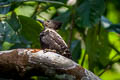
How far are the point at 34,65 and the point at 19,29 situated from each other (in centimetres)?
115

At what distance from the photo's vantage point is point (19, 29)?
4309 millimetres

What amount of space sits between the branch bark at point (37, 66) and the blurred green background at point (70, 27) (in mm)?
926

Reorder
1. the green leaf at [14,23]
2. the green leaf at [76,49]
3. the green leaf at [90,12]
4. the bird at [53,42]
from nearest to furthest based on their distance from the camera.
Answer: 1. the bird at [53,42]
2. the green leaf at [14,23]
3. the green leaf at [90,12]
4. the green leaf at [76,49]

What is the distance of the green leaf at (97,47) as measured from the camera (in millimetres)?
4977

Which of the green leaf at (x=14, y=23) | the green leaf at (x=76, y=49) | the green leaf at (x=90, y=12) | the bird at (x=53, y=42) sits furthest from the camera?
the green leaf at (x=76, y=49)

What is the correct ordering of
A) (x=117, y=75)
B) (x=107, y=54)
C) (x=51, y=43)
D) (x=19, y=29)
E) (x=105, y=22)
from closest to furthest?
(x=51, y=43) < (x=19, y=29) < (x=107, y=54) < (x=105, y=22) < (x=117, y=75)

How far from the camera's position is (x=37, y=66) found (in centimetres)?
321

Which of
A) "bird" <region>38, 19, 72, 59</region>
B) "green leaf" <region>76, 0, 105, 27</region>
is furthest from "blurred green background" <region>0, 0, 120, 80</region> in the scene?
"bird" <region>38, 19, 72, 59</region>

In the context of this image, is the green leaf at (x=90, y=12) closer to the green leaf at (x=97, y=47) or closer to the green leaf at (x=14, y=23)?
the green leaf at (x=97, y=47)

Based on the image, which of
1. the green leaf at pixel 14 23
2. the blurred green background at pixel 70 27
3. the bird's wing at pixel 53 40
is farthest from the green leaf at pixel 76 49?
the bird's wing at pixel 53 40

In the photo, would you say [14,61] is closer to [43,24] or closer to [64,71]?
[64,71]

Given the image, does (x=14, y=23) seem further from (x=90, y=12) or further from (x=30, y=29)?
(x=90, y=12)

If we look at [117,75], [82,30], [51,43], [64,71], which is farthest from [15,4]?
[117,75]

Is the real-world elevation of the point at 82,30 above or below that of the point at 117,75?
above
